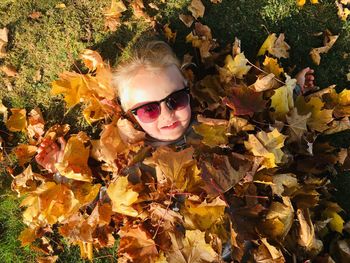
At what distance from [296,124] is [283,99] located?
7.0 inches

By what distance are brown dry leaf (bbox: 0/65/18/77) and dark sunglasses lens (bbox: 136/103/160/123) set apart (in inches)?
45.9

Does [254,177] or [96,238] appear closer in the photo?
[254,177]

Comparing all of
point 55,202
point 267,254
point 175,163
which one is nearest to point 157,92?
point 175,163

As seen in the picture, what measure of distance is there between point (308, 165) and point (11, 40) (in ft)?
7.62

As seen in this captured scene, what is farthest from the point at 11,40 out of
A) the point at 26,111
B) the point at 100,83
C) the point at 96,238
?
the point at 96,238

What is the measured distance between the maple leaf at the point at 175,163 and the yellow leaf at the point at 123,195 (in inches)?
10.2

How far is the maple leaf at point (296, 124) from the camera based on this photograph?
9.04ft

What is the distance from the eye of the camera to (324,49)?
10.4ft

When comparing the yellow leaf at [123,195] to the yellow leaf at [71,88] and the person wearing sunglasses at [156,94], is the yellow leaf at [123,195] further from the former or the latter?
the yellow leaf at [71,88]

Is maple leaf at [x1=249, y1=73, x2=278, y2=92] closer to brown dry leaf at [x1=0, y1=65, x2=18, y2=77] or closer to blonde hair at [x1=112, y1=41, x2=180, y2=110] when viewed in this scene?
blonde hair at [x1=112, y1=41, x2=180, y2=110]

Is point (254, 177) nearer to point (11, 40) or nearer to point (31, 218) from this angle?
point (31, 218)

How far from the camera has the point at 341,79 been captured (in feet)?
10.4

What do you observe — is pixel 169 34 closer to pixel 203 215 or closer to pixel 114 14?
pixel 114 14

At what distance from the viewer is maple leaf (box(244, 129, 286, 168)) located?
255 cm
